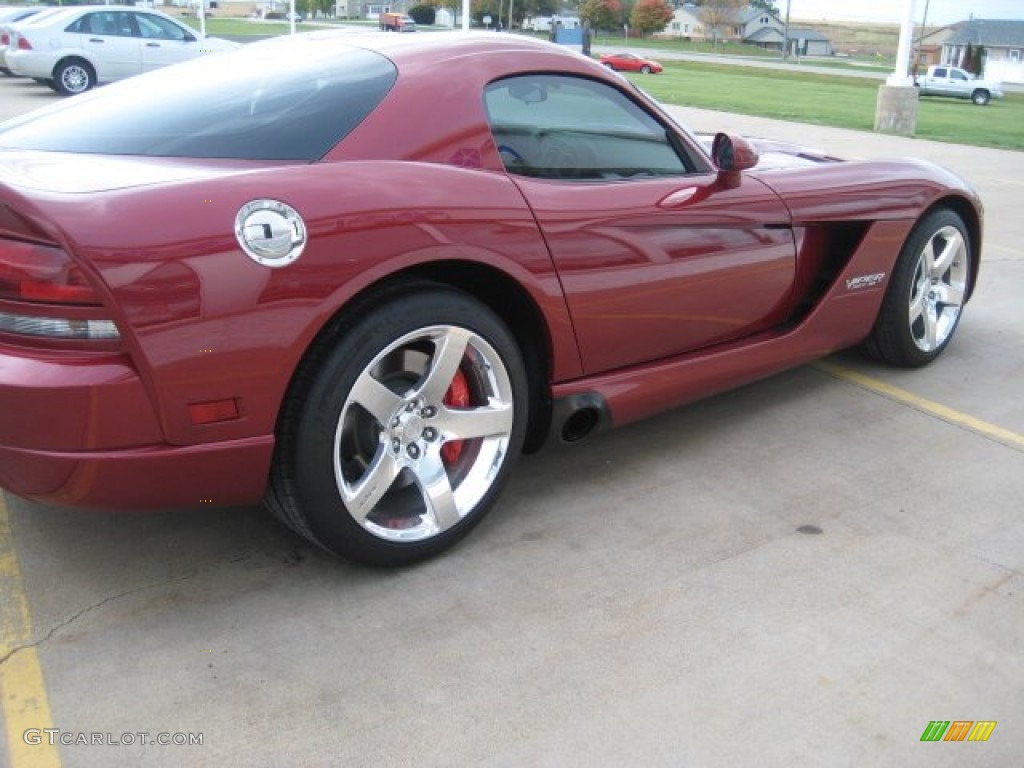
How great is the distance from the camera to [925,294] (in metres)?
4.47

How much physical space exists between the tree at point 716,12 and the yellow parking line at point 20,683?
122m

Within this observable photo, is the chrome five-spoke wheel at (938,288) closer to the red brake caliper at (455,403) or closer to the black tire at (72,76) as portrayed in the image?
the red brake caliper at (455,403)

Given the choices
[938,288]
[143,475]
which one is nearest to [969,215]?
[938,288]

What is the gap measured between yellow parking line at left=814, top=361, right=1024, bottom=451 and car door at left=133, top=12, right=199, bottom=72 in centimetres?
1531

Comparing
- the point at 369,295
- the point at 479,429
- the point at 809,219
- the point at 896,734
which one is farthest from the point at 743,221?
the point at 896,734

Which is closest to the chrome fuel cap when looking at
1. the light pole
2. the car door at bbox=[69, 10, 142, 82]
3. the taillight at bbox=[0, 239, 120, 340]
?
the taillight at bbox=[0, 239, 120, 340]

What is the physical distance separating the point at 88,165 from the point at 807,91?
32220 mm

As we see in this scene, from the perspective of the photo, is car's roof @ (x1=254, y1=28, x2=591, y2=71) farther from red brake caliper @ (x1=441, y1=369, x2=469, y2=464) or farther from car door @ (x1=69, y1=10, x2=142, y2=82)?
car door @ (x1=69, y1=10, x2=142, y2=82)

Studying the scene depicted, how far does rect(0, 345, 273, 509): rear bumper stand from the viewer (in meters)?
2.16

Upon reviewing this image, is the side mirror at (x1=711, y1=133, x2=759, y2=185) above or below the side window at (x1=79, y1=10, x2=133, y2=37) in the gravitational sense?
below

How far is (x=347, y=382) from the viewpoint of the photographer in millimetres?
2463

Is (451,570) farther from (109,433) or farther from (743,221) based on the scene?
(743,221)

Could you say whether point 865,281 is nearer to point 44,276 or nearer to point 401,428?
point 401,428

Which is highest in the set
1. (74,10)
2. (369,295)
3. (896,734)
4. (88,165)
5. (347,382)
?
(74,10)
